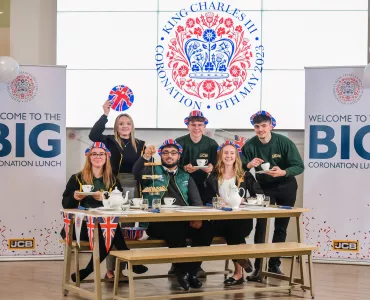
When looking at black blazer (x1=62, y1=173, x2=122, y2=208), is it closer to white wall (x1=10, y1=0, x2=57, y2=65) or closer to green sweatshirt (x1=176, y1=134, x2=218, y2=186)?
green sweatshirt (x1=176, y1=134, x2=218, y2=186)

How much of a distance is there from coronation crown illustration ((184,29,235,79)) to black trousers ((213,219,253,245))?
2.56 metres

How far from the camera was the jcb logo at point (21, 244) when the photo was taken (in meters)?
7.25

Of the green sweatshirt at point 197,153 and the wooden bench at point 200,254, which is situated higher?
the green sweatshirt at point 197,153

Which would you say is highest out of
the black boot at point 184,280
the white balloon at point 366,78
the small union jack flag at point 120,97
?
the white balloon at point 366,78

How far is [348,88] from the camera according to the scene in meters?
7.27

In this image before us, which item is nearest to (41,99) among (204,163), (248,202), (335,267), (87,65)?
(87,65)

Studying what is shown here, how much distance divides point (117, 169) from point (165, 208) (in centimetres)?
113

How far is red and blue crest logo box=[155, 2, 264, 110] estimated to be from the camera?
806 centimetres

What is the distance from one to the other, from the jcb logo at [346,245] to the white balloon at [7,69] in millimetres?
3530

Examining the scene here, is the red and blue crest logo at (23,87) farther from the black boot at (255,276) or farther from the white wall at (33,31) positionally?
the black boot at (255,276)

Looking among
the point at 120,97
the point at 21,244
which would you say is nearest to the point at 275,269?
the point at 120,97

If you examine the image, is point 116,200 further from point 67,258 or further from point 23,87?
point 23,87

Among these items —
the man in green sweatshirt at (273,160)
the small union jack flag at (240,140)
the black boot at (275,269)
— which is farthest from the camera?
the small union jack flag at (240,140)

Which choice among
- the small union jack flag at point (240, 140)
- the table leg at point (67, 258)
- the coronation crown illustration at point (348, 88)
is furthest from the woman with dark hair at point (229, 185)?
the coronation crown illustration at point (348, 88)
